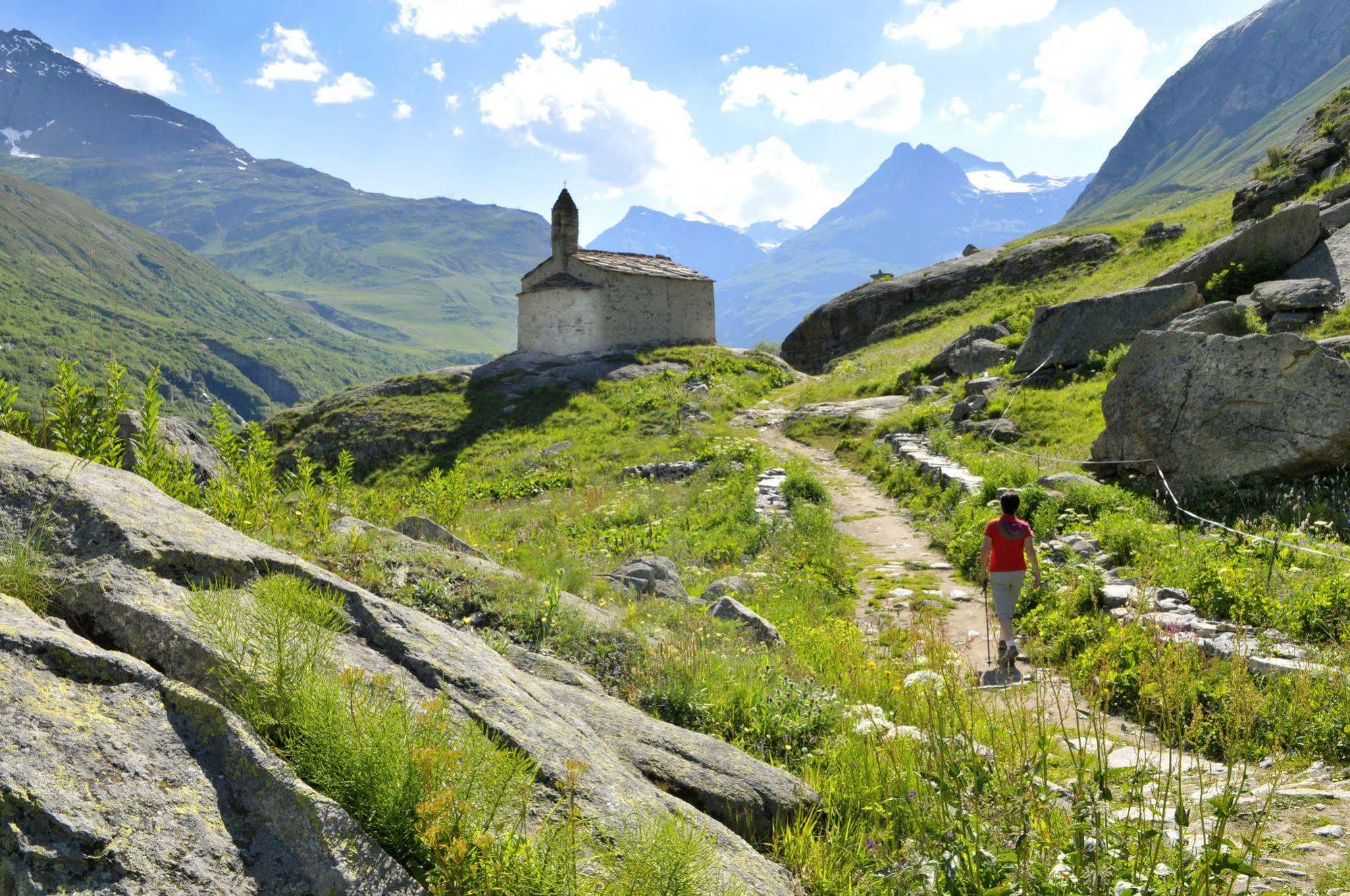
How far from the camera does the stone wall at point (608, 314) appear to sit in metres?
45.8

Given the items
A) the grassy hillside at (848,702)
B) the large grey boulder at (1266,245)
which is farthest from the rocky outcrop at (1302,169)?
the grassy hillside at (848,702)

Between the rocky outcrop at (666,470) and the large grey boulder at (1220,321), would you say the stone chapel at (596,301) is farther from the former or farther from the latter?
the large grey boulder at (1220,321)

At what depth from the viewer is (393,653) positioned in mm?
4133

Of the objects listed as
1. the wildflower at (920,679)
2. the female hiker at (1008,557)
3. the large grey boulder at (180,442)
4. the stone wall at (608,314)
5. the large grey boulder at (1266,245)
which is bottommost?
the wildflower at (920,679)

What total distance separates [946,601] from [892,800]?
729cm

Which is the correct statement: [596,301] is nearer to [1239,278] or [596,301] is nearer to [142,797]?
[1239,278]

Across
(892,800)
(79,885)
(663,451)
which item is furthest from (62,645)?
(663,451)

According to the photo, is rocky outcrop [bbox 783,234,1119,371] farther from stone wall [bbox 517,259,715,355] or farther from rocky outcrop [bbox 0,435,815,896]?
rocky outcrop [bbox 0,435,815,896]

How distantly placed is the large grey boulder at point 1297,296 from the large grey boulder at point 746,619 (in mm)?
14457

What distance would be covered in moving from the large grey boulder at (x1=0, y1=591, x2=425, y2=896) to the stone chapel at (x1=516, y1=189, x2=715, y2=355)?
141 ft

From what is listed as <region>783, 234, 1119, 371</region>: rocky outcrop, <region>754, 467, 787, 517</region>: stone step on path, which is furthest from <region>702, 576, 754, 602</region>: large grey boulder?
<region>783, 234, 1119, 371</region>: rocky outcrop

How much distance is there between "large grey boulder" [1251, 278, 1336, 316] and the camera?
1565 cm

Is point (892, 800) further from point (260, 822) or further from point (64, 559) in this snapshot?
point (64, 559)

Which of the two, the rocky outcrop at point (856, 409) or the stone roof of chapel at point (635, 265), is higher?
the stone roof of chapel at point (635, 265)
